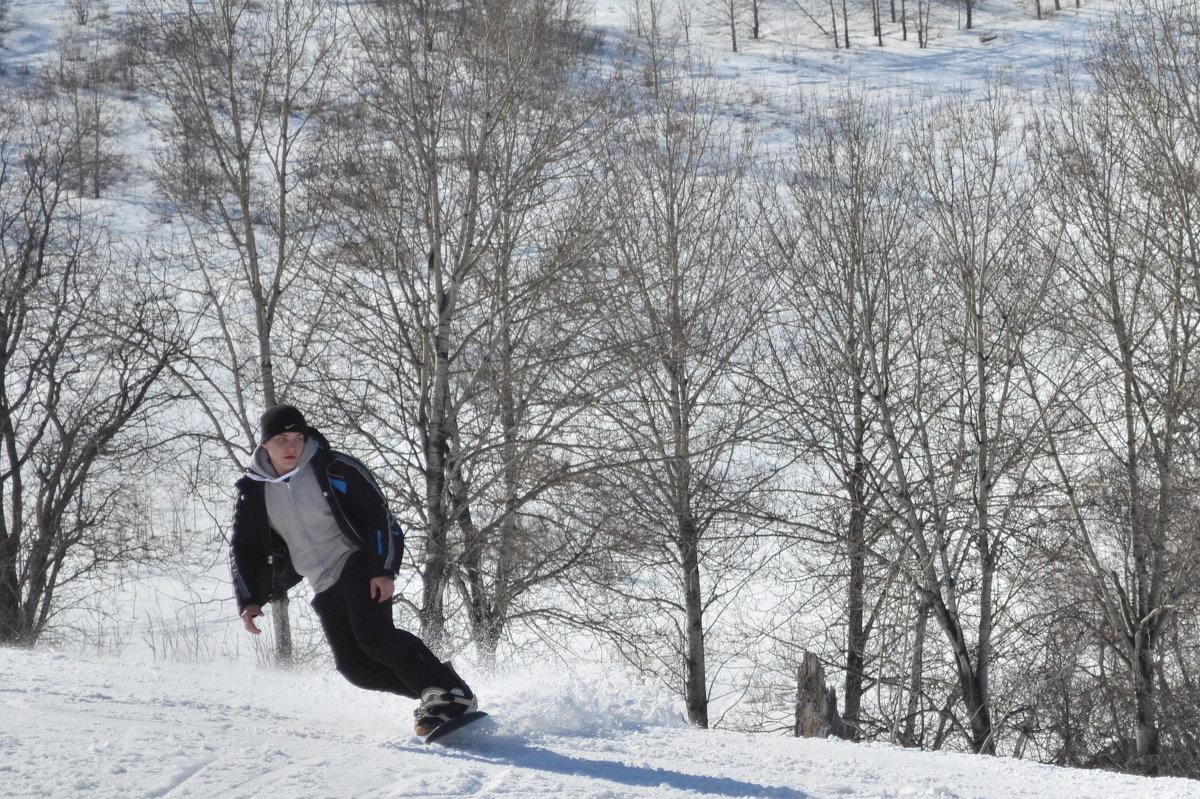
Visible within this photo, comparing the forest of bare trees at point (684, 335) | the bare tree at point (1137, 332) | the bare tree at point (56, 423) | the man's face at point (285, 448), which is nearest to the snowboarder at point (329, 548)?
the man's face at point (285, 448)

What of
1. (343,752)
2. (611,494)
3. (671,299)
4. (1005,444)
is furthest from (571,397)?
(343,752)

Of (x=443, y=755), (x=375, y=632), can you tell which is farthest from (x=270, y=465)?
(x=443, y=755)

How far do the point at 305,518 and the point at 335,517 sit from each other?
16 centimetres

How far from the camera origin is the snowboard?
436 cm

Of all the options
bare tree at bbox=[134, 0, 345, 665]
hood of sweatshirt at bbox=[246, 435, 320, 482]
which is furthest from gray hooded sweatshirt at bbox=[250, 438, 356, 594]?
bare tree at bbox=[134, 0, 345, 665]

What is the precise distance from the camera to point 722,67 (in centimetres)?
4653

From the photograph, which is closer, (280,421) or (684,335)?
(280,421)

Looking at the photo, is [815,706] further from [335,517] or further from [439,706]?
[335,517]

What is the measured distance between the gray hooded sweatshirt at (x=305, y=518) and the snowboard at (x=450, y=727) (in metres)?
0.84

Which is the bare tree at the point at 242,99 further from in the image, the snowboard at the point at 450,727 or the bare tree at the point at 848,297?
the snowboard at the point at 450,727

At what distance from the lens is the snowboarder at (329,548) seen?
4465mm

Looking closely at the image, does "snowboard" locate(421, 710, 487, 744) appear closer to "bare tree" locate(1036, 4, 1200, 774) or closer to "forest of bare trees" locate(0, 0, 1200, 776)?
"forest of bare trees" locate(0, 0, 1200, 776)

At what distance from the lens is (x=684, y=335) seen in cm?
1302

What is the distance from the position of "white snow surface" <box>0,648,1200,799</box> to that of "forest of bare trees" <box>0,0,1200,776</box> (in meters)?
6.06
